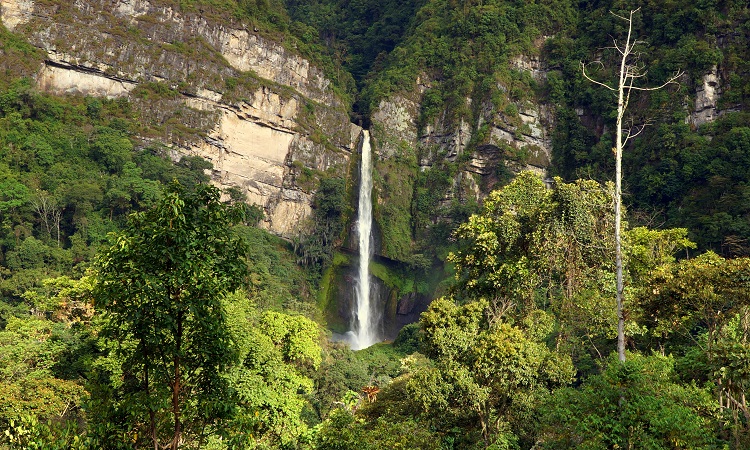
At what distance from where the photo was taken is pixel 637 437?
7773 millimetres

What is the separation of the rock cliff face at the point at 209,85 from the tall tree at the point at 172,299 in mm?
46939

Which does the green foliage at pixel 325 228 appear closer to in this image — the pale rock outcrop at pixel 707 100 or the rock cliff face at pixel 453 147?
the rock cliff face at pixel 453 147

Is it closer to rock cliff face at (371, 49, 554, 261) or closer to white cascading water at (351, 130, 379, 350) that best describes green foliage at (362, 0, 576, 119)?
rock cliff face at (371, 49, 554, 261)

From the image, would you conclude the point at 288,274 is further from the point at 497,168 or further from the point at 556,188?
the point at 556,188

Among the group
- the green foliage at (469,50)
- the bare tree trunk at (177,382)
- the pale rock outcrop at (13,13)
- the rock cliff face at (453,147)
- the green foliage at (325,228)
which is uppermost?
the green foliage at (469,50)

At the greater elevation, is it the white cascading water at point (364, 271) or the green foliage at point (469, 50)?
the green foliage at point (469, 50)

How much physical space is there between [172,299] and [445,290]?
2283 cm

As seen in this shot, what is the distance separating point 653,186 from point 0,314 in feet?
132

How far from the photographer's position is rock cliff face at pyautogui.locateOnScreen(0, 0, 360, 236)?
171 ft

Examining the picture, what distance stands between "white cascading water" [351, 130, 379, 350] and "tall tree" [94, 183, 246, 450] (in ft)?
141

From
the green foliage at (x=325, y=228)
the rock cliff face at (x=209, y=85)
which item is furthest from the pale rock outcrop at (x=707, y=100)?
the rock cliff face at (x=209, y=85)

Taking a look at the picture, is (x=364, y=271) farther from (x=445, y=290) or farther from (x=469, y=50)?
(x=445, y=290)

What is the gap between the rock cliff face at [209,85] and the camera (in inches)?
2048

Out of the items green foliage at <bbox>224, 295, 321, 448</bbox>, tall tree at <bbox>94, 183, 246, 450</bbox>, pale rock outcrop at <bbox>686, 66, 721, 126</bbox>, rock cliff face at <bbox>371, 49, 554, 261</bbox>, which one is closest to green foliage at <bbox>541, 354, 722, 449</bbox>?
tall tree at <bbox>94, 183, 246, 450</bbox>
